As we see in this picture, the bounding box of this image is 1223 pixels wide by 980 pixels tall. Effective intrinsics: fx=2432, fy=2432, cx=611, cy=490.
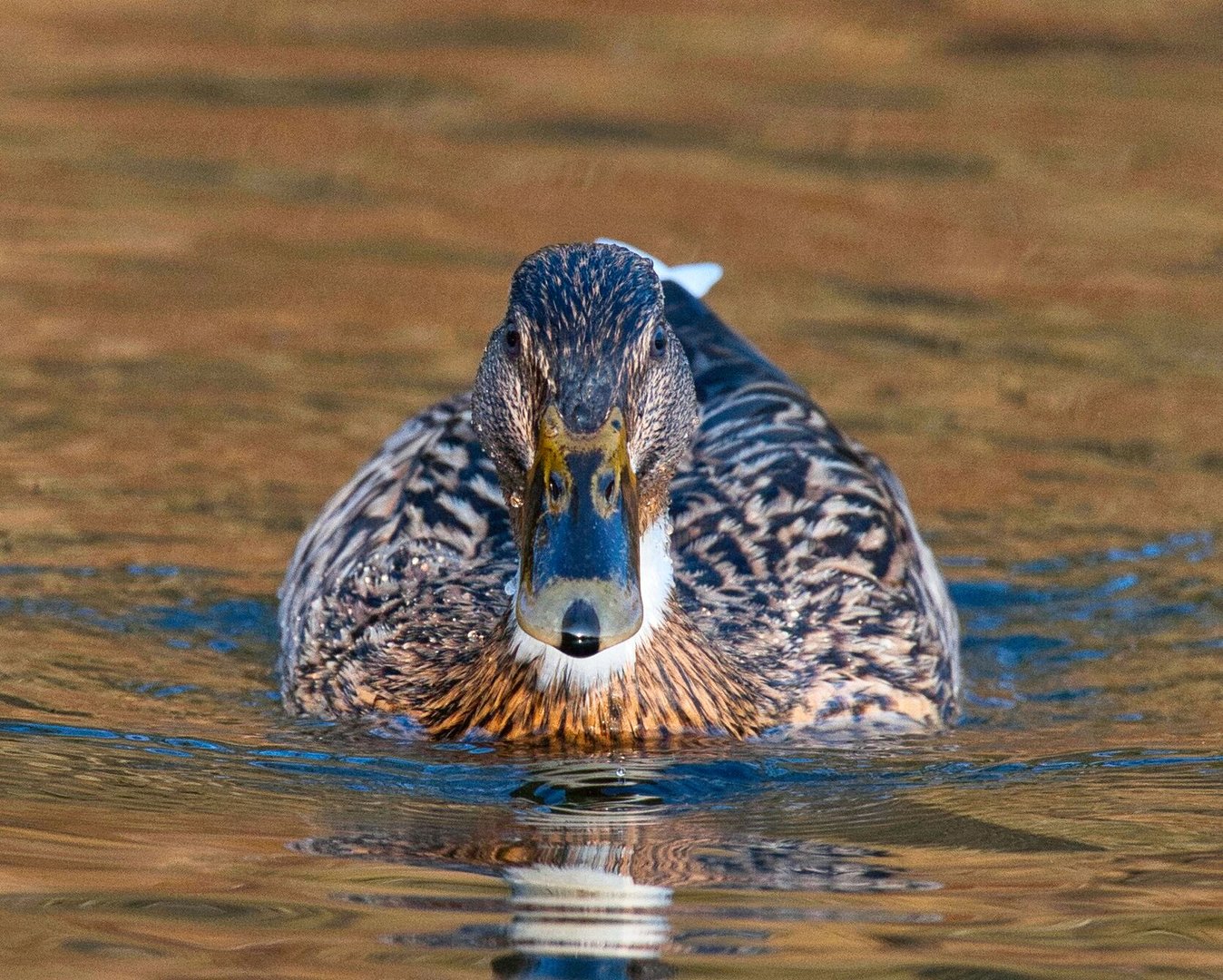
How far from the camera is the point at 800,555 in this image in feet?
27.4

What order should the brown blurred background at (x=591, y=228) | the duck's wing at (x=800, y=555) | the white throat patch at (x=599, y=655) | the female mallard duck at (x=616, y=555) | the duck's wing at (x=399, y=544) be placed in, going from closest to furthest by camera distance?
the female mallard duck at (x=616, y=555), the white throat patch at (x=599, y=655), the duck's wing at (x=800, y=555), the duck's wing at (x=399, y=544), the brown blurred background at (x=591, y=228)

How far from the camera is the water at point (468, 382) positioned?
5.89 m

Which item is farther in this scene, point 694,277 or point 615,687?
point 694,277

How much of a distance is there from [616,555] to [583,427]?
394mm

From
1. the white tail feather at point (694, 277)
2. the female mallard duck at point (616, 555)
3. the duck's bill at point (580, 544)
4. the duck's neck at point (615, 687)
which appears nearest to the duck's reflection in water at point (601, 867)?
the duck's neck at point (615, 687)

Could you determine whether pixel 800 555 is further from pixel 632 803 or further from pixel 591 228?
pixel 591 228

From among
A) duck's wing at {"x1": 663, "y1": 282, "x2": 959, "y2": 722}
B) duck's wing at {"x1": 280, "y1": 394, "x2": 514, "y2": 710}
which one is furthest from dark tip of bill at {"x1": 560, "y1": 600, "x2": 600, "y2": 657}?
duck's wing at {"x1": 280, "y1": 394, "x2": 514, "y2": 710}

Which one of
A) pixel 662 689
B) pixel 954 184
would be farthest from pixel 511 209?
pixel 662 689

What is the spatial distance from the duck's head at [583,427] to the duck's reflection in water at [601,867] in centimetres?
55

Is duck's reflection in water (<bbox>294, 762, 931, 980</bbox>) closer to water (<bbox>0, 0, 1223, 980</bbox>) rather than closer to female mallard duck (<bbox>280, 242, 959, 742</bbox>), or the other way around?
water (<bbox>0, 0, 1223, 980</bbox>)

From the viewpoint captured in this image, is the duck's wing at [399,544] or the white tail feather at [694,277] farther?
the white tail feather at [694,277]

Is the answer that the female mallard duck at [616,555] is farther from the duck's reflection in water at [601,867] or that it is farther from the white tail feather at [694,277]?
the duck's reflection in water at [601,867]

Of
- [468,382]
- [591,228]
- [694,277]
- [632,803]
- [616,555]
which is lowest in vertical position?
[632,803]

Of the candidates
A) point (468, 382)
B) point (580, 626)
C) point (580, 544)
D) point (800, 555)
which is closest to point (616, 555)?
point (580, 544)
